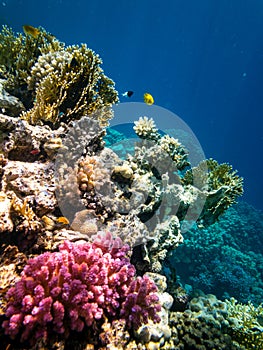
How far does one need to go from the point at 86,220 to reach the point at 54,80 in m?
2.57

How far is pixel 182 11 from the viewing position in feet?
275

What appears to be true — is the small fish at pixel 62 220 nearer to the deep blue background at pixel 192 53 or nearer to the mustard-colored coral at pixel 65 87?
the mustard-colored coral at pixel 65 87

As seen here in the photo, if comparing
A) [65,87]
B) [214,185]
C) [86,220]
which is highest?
[214,185]

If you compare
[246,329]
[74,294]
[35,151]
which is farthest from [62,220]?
[246,329]

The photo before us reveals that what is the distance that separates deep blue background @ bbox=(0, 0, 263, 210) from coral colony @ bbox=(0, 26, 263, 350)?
57329 millimetres

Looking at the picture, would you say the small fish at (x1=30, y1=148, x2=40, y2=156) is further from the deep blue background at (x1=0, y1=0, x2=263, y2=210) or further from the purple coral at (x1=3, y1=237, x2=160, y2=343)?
the deep blue background at (x1=0, y1=0, x2=263, y2=210)

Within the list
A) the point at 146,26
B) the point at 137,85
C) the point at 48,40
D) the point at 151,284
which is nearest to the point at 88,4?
the point at 146,26

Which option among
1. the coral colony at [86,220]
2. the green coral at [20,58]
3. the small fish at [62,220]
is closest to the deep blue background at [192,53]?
the green coral at [20,58]

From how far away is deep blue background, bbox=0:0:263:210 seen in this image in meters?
69.5

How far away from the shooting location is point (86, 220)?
3.16m

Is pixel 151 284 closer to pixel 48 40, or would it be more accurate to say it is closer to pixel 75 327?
pixel 75 327

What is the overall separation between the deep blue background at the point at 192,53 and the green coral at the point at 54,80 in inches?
2195

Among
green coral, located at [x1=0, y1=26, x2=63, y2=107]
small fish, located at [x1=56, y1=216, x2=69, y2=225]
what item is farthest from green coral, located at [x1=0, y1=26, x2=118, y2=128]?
small fish, located at [x1=56, y1=216, x2=69, y2=225]

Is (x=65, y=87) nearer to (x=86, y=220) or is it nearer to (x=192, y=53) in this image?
(x=86, y=220)
